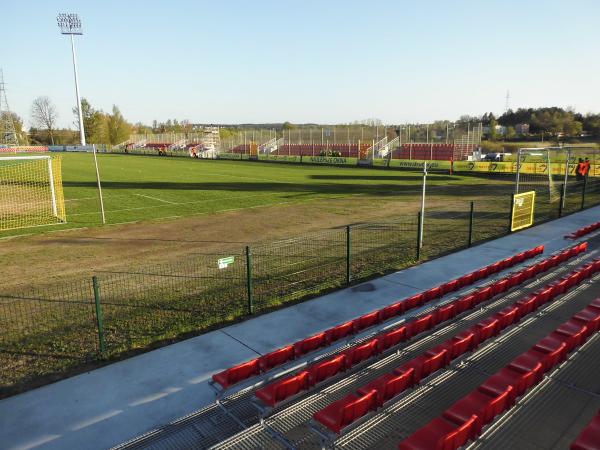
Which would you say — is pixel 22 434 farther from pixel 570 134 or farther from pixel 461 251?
pixel 570 134

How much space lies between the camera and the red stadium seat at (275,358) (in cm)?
710

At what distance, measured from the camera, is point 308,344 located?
773 centimetres

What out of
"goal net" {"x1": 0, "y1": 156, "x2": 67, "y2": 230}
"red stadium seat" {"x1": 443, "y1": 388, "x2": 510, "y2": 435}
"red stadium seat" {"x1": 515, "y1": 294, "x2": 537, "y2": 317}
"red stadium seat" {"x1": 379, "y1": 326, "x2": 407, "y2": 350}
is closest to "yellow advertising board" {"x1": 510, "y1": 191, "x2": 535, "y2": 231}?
"red stadium seat" {"x1": 515, "y1": 294, "x2": 537, "y2": 317}

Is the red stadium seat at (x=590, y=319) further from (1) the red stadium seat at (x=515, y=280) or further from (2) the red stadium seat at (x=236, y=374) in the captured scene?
(2) the red stadium seat at (x=236, y=374)

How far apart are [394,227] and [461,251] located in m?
4.46

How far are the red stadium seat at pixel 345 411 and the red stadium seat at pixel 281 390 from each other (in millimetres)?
644

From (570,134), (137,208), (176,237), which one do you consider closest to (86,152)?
(137,208)

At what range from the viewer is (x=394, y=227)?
19.7 m

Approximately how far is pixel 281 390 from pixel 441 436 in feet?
7.06

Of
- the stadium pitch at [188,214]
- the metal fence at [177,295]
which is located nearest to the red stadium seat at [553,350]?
the metal fence at [177,295]

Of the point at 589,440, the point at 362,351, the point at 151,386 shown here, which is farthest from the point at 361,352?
the point at 151,386

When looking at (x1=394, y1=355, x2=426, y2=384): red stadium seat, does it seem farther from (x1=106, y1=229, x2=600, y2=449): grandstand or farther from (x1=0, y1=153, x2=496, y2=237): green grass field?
(x1=0, y1=153, x2=496, y2=237): green grass field

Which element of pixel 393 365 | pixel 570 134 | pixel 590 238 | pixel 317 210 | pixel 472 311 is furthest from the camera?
pixel 570 134

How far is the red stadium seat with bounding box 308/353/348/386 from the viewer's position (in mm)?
6570
